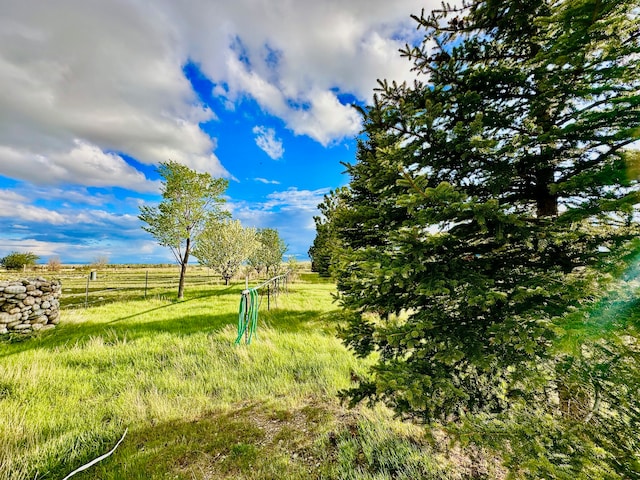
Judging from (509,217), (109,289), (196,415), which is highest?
(509,217)

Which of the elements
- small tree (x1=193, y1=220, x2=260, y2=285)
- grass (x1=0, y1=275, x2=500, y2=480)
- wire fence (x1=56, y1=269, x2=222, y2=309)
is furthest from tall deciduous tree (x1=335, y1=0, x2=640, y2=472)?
small tree (x1=193, y1=220, x2=260, y2=285)

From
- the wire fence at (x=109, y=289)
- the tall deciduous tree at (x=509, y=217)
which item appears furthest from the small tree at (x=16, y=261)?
the tall deciduous tree at (x=509, y=217)

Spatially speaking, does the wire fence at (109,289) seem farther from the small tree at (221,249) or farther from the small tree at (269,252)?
the small tree at (269,252)

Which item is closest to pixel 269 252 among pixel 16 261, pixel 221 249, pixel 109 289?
pixel 221 249

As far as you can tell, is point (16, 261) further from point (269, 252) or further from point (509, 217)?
point (509, 217)

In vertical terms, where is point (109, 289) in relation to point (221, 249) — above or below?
below

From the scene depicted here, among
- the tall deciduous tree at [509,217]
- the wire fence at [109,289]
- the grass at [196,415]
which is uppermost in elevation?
the tall deciduous tree at [509,217]

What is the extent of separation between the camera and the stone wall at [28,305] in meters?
8.82

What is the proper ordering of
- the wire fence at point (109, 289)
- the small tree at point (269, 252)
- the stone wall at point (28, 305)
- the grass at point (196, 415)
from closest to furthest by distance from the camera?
the grass at point (196, 415)
the stone wall at point (28, 305)
the wire fence at point (109, 289)
the small tree at point (269, 252)

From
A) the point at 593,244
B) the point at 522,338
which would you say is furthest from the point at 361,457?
the point at 593,244

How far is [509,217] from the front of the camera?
2.28m

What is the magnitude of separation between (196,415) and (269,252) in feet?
96.5

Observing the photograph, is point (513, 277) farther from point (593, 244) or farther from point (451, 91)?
point (451, 91)

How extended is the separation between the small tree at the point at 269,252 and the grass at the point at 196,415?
998 inches
